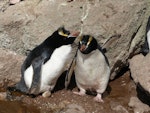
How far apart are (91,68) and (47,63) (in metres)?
0.47

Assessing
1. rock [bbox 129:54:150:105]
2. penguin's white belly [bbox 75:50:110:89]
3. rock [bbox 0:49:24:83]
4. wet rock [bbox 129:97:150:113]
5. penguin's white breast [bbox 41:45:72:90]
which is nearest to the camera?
rock [bbox 129:54:150:105]

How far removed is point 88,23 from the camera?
567 centimetres

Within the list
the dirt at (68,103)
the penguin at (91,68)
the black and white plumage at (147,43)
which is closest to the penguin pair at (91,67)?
the penguin at (91,68)

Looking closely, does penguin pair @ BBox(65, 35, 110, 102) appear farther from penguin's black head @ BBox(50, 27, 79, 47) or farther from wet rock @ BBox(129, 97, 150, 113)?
wet rock @ BBox(129, 97, 150, 113)

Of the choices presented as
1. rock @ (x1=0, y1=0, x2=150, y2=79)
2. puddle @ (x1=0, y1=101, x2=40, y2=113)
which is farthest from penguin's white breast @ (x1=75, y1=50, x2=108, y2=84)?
puddle @ (x1=0, y1=101, x2=40, y2=113)

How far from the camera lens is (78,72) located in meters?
5.38

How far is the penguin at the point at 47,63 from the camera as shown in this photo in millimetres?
5336

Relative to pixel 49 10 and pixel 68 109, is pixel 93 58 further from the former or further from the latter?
pixel 49 10

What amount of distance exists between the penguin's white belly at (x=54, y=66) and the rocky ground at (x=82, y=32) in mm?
192

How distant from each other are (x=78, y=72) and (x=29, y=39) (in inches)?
31.8

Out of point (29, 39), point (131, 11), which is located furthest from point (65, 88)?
point (131, 11)

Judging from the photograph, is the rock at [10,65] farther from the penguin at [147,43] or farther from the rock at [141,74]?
the penguin at [147,43]

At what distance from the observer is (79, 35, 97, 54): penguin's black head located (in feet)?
16.8

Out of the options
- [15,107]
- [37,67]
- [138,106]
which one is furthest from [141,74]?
[15,107]
